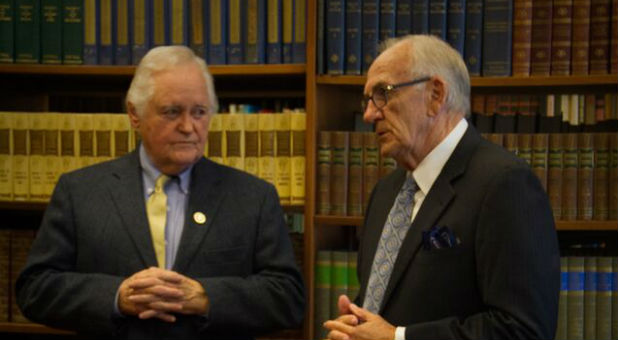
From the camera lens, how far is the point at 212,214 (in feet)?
6.75

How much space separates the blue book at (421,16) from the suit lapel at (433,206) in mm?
944

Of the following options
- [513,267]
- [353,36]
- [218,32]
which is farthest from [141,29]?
[513,267]

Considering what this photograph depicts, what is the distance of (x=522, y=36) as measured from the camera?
101 inches

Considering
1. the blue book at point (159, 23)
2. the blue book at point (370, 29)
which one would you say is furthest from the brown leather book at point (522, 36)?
the blue book at point (159, 23)

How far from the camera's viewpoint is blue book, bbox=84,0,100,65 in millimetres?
2701

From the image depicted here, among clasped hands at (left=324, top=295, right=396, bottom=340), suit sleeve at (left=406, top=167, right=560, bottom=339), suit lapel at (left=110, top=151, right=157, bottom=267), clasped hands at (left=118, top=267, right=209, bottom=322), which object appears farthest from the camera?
suit lapel at (left=110, top=151, right=157, bottom=267)

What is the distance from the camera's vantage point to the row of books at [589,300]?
2.56 metres

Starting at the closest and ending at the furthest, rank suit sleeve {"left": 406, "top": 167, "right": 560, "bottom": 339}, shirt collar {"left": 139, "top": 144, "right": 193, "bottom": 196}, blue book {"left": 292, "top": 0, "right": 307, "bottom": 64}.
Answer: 1. suit sleeve {"left": 406, "top": 167, "right": 560, "bottom": 339}
2. shirt collar {"left": 139, "top": 144, "right": 193, "bottom": 196}
3. blue book {"left": 292, "top": 0, "right": 307, "bottom": 64}

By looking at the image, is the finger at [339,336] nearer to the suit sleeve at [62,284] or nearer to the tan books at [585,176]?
the suit sleeve at [62,284]

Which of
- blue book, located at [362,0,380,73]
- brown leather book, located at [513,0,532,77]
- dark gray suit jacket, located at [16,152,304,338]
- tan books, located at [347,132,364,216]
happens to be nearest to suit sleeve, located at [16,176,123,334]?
dark gray suit jacket, located at [16,152,304,338]

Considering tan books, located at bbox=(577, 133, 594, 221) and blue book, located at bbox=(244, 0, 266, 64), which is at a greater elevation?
blue book, located at bbox=(244, 0, 266, 64)

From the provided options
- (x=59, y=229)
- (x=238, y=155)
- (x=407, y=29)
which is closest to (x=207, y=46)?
(x=238, y=155)

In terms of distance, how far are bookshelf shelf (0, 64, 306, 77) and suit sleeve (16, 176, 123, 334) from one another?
2.23ft

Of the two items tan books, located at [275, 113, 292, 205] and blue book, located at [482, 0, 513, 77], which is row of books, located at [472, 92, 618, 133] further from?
tan books, located at [275, 113, 292, 205]
